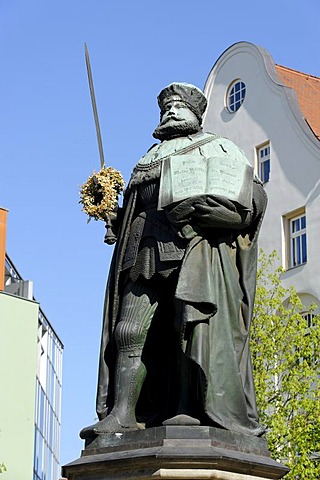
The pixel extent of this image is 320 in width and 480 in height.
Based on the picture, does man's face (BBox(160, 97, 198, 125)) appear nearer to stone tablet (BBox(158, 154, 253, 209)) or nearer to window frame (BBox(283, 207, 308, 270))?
stone tablet (BBox(158, 154, 253, 209))

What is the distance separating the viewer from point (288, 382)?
21.3 metres

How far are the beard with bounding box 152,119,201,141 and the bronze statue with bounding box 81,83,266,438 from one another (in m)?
0.08

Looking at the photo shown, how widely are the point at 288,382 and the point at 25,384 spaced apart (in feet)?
73.9

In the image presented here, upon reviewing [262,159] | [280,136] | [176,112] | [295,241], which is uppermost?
[280,136]

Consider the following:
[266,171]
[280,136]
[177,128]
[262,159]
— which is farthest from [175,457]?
[262,159]

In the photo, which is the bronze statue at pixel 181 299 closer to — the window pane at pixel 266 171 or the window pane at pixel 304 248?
the window pane at pixel 304 248

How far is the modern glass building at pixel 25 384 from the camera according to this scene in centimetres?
4119

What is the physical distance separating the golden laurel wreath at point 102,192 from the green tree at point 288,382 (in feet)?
43.5

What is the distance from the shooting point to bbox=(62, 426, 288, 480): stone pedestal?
19.5ft

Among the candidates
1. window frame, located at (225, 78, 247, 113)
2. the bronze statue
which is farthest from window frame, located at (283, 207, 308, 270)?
the bronze statue

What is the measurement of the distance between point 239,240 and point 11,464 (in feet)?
114

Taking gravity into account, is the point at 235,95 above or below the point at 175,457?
above

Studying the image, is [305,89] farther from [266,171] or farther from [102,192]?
[102,192]

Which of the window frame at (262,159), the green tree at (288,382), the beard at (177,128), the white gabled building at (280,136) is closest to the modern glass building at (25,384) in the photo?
the white gabled building at (280,136)
